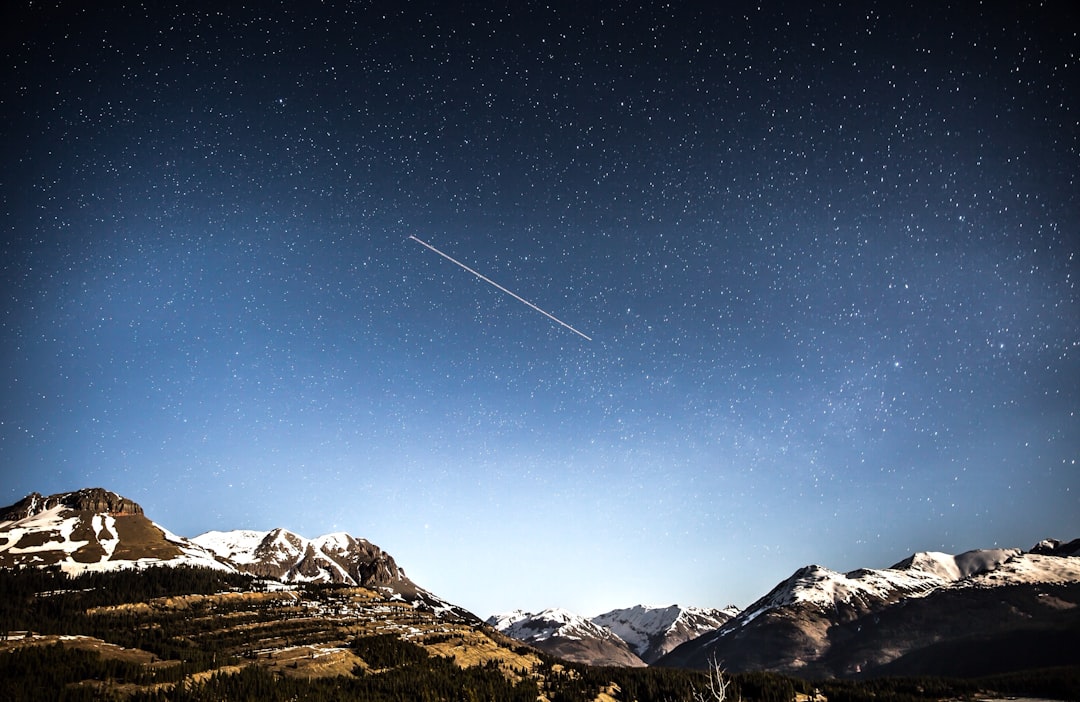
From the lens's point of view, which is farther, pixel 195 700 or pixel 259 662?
pixel 259 662

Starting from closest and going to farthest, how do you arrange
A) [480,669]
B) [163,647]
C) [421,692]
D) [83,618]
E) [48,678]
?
[48,678], [421,692], [163,647], [480,669], [83,618]

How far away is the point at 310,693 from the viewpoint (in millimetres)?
127625

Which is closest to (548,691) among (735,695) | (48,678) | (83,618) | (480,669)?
(480,669)

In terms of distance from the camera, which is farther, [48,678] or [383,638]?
[383,638]

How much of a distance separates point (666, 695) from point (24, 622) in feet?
661

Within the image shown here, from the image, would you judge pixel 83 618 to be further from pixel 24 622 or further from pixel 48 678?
pixel 48 678

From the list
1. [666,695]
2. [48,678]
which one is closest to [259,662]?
[48,678]

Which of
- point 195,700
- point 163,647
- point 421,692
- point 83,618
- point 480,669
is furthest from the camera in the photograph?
point 83,618

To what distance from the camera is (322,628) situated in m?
196

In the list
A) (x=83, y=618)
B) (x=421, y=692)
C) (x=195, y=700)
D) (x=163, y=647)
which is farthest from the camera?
(x=83, y=618)

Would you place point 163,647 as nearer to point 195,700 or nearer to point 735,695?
point 195,700

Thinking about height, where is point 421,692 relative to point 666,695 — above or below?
above

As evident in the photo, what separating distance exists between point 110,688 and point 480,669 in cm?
9270

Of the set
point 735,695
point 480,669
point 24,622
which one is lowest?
point 735,695
